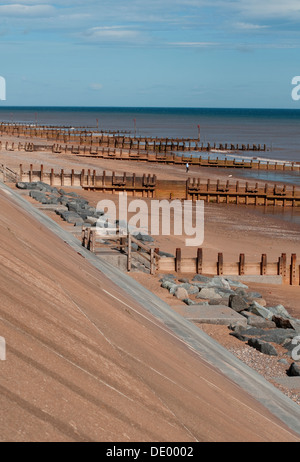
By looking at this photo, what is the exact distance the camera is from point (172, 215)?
A: 3328 cm

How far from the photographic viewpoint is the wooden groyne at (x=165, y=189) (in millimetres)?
39375

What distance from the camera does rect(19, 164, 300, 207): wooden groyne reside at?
129ft

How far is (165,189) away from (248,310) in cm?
2608

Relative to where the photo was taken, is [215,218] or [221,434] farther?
[215,218]

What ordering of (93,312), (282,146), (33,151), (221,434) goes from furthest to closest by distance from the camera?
(282,146) < (33,151) < (93,312) < (221,434)

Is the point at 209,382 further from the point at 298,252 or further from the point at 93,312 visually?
the point at 298,252

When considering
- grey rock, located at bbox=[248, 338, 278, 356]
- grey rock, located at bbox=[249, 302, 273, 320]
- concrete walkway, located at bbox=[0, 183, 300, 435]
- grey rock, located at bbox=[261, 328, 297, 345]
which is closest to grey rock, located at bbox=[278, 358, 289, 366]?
grey rock, located at bbox=[248, 338, 278, 356]

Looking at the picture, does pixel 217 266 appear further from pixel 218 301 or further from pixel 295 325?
pixel 295 325

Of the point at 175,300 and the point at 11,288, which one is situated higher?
the point at 11,288

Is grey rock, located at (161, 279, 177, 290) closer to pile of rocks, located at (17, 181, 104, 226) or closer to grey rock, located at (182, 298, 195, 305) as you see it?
grey rock, located at (182, 298, 195, 305)

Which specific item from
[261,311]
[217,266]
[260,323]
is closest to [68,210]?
[217,266]

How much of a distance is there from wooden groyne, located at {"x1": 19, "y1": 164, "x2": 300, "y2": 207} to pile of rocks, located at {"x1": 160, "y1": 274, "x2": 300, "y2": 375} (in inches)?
870
